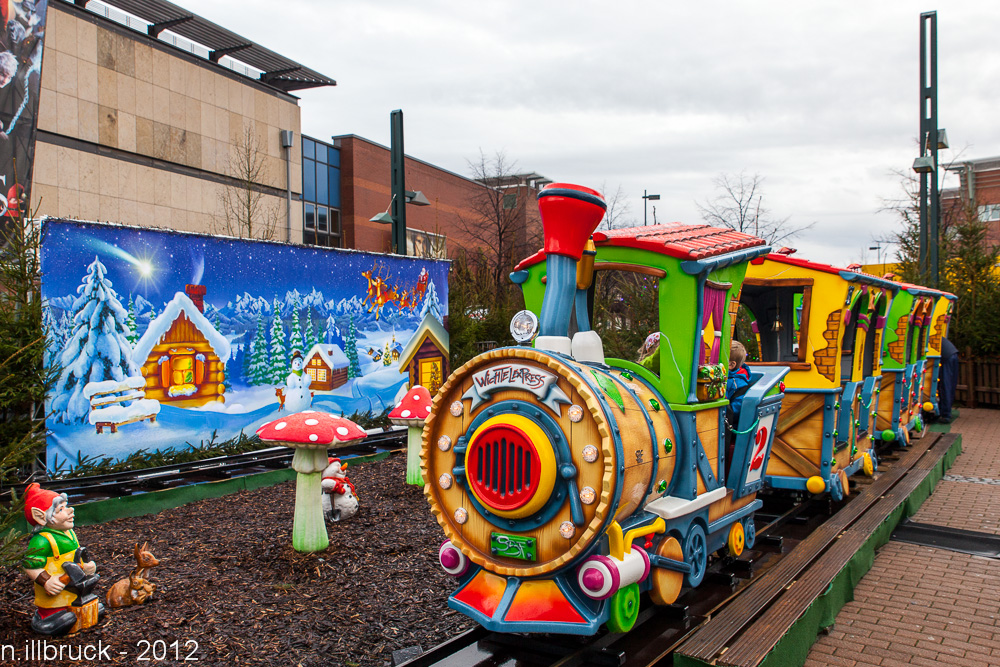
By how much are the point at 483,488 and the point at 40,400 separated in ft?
19.4

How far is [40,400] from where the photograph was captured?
25.0 ft

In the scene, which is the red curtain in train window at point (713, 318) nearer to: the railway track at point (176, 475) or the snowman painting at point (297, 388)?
the railway track at point (176, 475)

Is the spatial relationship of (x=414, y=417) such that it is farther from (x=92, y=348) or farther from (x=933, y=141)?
(x=933, y=141)

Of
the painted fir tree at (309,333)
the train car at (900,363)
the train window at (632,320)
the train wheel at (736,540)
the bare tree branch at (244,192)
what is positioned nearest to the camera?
the train wheel at (736,540)

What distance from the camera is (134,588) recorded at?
4.76 m

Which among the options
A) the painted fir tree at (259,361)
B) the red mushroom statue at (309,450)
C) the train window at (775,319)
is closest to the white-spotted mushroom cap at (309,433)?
the red mushroom statue at (309,450)

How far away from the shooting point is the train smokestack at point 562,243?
4.15m

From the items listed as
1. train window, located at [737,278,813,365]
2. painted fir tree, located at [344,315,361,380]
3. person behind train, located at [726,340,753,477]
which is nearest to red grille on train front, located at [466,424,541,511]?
person behind train, located at [726,340,753,477]

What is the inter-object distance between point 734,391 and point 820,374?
89.5 inches

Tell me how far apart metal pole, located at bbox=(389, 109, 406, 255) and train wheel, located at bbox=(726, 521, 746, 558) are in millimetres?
9319

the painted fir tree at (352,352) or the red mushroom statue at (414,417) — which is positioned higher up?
the painted fir tree at (352,352)

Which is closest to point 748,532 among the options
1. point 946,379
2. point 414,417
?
point 414,417

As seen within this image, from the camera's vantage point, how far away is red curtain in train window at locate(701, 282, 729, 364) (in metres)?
4.77

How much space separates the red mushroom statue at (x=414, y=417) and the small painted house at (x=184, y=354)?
9.61ft
